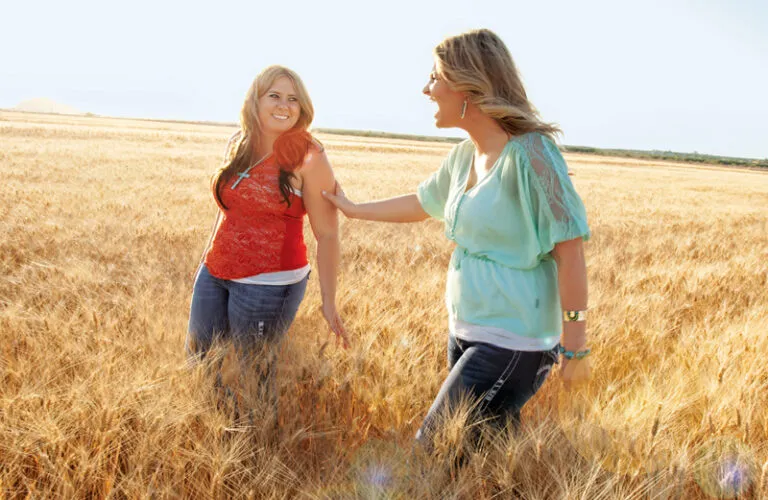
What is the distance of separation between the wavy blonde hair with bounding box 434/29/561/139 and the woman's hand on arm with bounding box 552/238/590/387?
1.12ft

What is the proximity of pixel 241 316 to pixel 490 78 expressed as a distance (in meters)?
1.30

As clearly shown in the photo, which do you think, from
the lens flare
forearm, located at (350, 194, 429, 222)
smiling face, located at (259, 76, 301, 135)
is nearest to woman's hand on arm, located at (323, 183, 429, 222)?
forearm, located at (350, 194, 429, 222)

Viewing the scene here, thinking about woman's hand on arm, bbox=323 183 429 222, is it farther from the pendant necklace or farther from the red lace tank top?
the pendant necklace

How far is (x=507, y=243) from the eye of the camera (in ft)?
5.53

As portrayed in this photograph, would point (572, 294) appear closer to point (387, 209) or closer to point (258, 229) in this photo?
point (387, 209)

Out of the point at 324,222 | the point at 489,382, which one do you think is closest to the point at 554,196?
the point at 489,382

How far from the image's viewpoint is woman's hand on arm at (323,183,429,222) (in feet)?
7.22

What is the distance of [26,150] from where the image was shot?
16.5m

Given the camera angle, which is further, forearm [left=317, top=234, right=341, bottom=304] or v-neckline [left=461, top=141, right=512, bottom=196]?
forearm [left=317, top=234, right=341, bottom=304]

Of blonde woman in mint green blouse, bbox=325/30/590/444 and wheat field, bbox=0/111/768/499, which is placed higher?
blonde woman in mint green blouse, bbox=325/30/590/444

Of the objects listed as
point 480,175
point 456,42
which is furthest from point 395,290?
point 456,42

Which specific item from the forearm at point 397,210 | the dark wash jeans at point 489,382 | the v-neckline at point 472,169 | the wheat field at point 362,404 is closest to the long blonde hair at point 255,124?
the forearm at point 397,210

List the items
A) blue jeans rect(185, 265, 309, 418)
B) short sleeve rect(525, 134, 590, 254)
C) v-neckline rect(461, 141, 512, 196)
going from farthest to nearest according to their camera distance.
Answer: blue jeans rect(185, 265, 309, 418) < v-neckline rect(461, 141, 512, 196) < short sleeve rect(525, 134, 590, 254)

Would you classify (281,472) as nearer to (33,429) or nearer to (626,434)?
(33,429)
